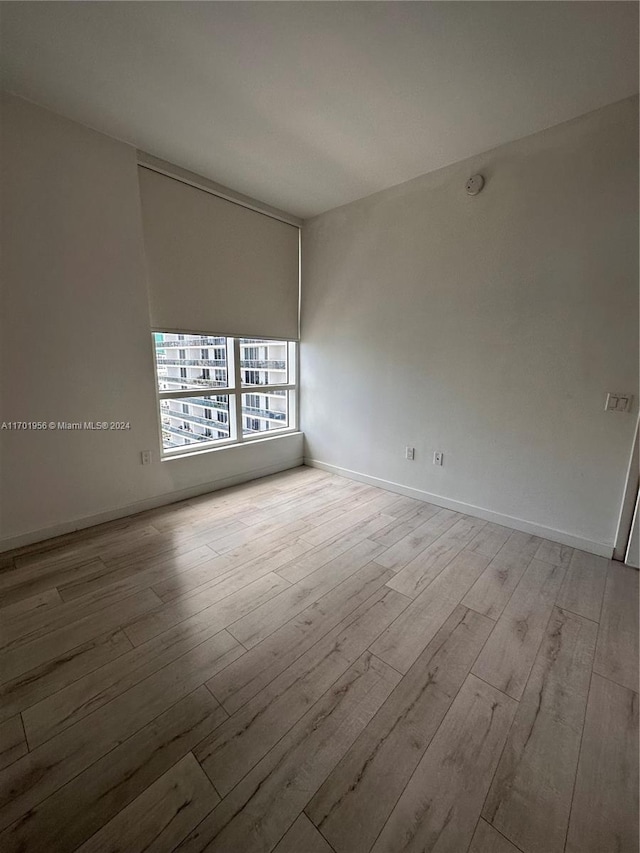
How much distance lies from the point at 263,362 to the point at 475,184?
2.46m

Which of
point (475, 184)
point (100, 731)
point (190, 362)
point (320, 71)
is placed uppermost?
point (320, 71)

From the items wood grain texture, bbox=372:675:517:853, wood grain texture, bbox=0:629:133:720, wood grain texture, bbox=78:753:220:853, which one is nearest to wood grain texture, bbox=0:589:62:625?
wood grain texture, bbox=0:629:133:720

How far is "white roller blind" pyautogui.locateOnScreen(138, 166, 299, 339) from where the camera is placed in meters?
2.64

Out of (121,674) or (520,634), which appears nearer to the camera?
(121,674)

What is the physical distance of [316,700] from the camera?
1.29 m

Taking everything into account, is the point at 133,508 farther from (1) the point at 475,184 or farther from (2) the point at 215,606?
(1) the point at 475,184

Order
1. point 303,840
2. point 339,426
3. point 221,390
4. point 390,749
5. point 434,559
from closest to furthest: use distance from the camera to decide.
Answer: point 303,840 < point 390,749 < point 434,559 < point 221,390 < point 339,426

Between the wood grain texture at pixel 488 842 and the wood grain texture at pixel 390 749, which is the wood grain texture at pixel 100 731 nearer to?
the wood grain texture at pixel 390 749

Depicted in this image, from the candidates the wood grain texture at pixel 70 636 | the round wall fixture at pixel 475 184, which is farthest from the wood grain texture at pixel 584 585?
the round wall fixture at pixel 475 184

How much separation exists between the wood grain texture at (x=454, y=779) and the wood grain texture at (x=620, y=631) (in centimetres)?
54

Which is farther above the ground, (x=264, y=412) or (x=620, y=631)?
(x=264, y=412)

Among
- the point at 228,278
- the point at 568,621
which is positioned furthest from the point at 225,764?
the point at 228,278

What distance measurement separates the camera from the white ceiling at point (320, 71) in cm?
147

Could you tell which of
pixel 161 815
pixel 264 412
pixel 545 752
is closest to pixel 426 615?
pixel 545 752
